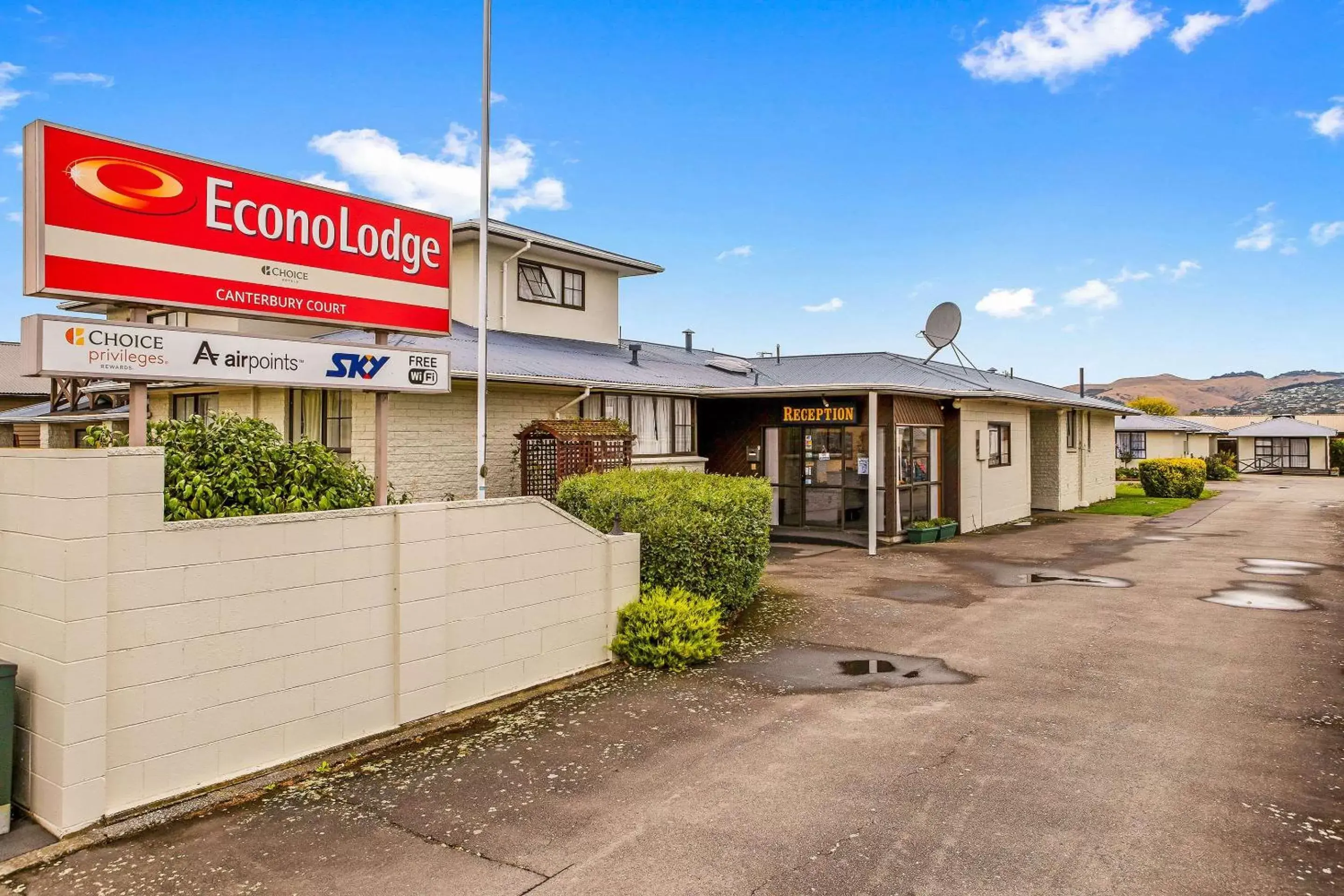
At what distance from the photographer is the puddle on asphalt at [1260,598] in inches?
451

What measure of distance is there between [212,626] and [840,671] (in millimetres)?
5624

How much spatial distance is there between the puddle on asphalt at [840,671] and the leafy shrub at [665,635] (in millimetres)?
436

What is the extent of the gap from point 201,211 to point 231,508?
2.21 meters

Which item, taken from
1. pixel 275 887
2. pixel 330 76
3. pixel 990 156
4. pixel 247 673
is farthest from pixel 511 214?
pixel 275 887

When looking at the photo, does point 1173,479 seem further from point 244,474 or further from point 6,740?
point 6,740

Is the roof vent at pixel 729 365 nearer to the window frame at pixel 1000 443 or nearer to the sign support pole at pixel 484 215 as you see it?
the window frame at pixel 1000 443

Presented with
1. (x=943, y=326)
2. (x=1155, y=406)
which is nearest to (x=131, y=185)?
(x=943, y=326)

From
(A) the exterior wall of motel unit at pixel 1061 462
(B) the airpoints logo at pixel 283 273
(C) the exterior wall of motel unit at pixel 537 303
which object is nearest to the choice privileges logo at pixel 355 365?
(B) the airpoints logo at pixel 283 273

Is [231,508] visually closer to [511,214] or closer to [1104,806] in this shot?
[1104,806]

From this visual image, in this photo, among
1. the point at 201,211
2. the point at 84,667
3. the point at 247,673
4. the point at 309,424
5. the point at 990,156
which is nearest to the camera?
the point at 84,667

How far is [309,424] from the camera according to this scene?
1391 centimetres

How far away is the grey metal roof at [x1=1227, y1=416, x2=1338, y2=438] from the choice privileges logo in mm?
56111

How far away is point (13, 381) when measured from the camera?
35.6 meters

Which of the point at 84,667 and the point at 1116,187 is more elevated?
the point at 1116,187
